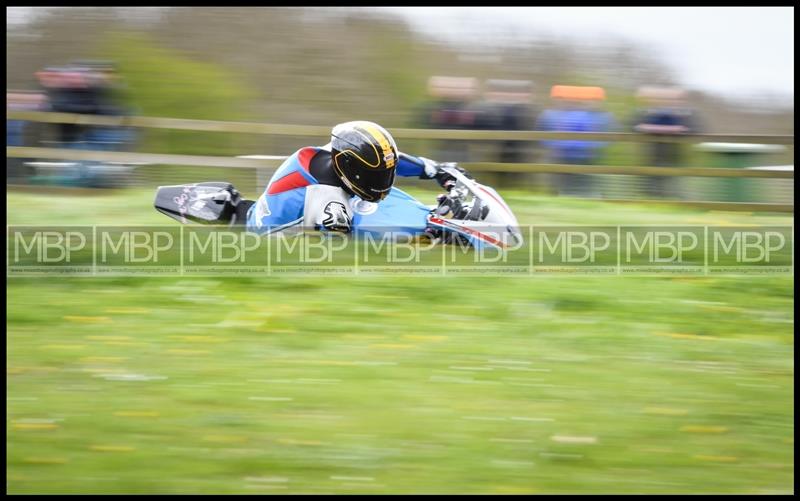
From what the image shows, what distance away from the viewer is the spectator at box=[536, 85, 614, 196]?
12.2m

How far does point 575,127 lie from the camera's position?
1256cm

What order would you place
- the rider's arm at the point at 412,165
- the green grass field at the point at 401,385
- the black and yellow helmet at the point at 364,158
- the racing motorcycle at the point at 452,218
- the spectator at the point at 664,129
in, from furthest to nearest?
1. the spectator at the point at 664,129
2. the rider's arm at the point at 412,165
3. the racing motorcycle at the point at 452,218
4. the black and yellow helmet at the point at 364,158
5. the green grass field at the point at 401,385

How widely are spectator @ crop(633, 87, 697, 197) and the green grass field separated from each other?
13.9 ft

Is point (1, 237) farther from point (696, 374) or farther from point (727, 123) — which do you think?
point (727, 123)

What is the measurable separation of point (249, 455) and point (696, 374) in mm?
3006

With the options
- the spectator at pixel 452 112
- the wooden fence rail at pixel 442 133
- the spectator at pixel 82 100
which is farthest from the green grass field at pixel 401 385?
the spectator at pixel 82 100

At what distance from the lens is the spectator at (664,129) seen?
12086mm

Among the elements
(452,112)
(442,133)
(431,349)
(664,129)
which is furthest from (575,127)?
(431,349)

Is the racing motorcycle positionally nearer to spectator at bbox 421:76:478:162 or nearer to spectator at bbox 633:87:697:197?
spectator at bbox 421:76:478:162

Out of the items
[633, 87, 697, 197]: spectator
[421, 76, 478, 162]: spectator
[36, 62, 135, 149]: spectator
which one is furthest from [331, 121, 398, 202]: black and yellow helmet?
[36, 62, 135, 149]: spectator

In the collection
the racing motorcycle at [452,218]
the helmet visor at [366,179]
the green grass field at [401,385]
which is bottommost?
the green grass field at [401,385]

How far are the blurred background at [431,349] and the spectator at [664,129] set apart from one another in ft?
0.10

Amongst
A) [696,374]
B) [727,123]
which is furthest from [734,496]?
[727,123]

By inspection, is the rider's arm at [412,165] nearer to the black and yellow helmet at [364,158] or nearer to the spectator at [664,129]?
the black and yellow helmet at [364,158]
